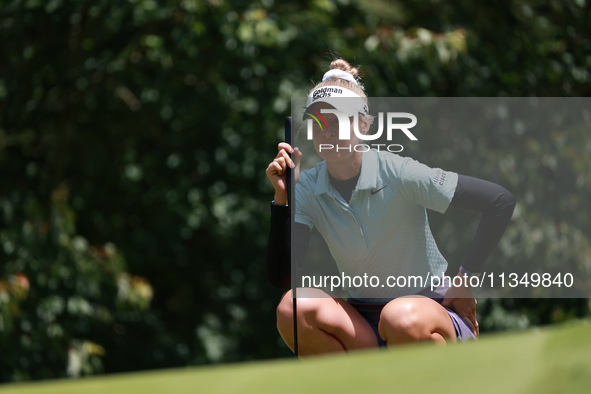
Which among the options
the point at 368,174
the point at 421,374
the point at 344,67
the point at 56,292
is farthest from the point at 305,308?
the point at 56,292

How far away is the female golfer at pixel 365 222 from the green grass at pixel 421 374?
1.78 feet

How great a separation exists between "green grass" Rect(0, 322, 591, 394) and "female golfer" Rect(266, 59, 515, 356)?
54cm

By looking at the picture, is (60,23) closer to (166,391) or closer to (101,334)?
(101,334)

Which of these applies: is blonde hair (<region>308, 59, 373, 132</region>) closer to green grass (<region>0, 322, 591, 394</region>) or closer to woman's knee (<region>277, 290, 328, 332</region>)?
woman's knee (<region>277, 290, 328, 332</region>)

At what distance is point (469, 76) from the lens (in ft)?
14.8

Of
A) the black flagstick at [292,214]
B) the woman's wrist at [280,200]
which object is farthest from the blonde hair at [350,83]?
the woman's wrist at [280,200]

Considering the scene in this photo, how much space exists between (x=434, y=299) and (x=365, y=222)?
0.22m

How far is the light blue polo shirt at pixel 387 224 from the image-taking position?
1629 mm

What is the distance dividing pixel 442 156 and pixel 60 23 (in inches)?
152

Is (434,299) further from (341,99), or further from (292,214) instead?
(341,99)

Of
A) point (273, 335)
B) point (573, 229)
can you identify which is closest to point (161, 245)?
point (273, 335)

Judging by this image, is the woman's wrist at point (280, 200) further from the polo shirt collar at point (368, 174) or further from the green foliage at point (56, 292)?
the green foliage at point (56, 292)

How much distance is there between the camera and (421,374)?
1.00 metres

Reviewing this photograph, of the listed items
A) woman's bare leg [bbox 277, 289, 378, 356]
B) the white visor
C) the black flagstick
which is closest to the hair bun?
the white visor
